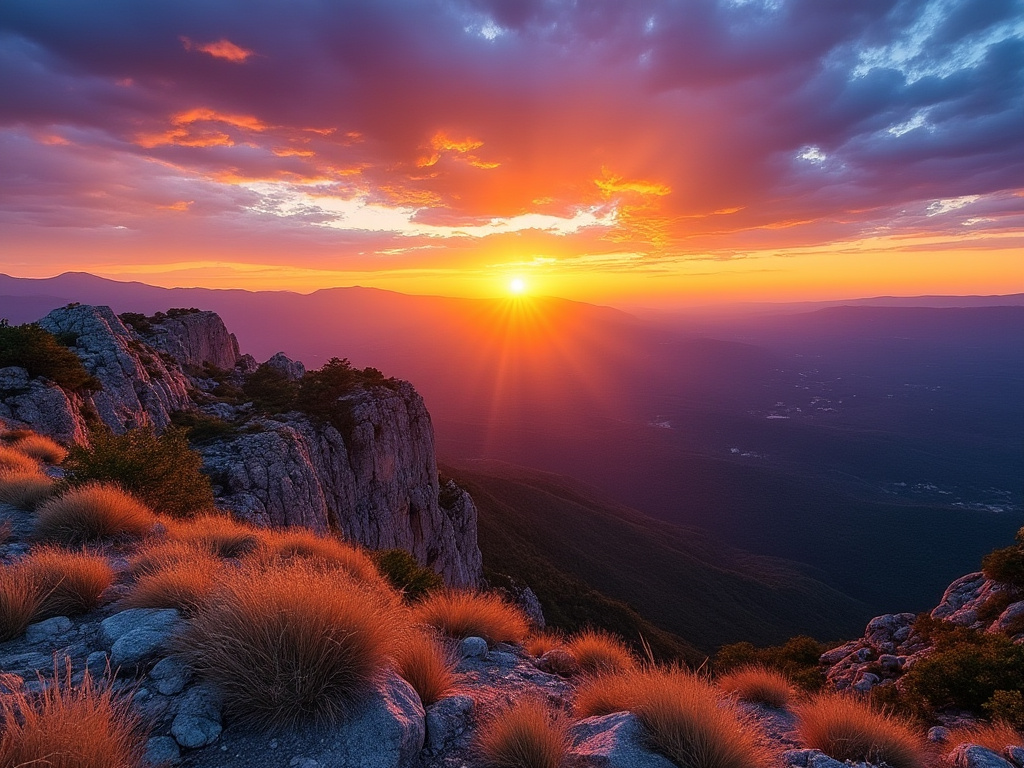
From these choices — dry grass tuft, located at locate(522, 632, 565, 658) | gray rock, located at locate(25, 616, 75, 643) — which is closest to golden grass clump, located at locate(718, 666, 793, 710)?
dry grass tuft, located at locate(522, 632, 565, 658)

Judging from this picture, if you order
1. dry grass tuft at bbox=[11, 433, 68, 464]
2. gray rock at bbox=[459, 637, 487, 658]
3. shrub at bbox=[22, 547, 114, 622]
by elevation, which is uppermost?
shrub at bbox=[22, 547, 114, 622]

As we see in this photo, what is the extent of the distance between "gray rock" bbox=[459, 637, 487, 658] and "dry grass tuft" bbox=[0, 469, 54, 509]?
8.55 m

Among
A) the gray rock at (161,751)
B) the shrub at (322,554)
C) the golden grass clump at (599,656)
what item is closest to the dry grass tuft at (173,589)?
the shrub at (322,554)

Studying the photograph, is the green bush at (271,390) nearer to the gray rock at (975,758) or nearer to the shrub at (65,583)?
the shrub at (65,583)

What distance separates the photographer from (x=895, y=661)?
13.6 meters

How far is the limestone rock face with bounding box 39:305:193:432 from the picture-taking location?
2016cm

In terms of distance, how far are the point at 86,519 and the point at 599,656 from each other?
9.02 metres

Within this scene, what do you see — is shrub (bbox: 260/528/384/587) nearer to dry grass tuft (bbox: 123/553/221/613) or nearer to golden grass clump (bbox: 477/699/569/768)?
dry grass tuft (bbox: 123/553/221/613)

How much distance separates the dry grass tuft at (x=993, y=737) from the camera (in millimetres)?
5969

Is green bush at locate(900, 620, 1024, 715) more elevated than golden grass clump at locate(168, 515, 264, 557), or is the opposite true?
golden grass clump at locate(168, 515, 264, 557)

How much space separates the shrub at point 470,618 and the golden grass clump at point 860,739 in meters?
4.34

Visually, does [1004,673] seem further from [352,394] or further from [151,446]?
[352,394]

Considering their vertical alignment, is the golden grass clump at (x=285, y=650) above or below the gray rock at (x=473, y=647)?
above

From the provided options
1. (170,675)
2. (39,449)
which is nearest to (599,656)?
(170,675)
